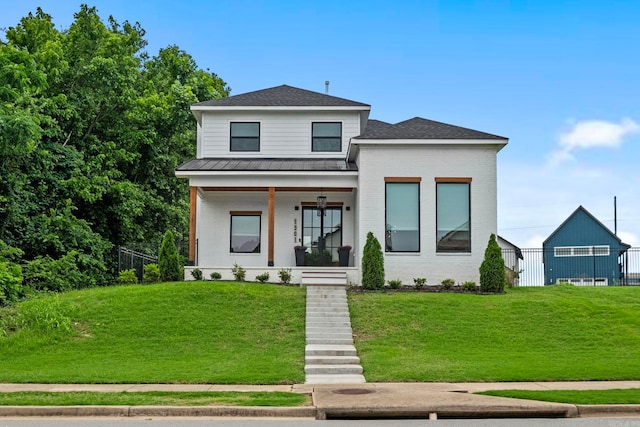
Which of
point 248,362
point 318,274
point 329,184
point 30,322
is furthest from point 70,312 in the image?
point 329,184

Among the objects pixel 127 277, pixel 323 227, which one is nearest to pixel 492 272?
pixel 323 227

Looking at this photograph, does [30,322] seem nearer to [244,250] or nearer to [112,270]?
[244,250]

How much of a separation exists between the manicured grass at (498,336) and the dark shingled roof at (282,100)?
9.17 m

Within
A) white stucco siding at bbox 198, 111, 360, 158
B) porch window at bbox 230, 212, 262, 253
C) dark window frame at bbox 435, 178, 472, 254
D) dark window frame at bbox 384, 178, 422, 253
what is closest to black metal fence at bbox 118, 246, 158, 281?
porch window at bbox 230, 212, 262, 253

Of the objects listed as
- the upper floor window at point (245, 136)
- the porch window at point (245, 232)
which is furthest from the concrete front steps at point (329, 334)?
the upper floor window at point (245, 136)

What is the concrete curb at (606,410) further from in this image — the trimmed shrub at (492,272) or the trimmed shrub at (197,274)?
the trimmed shrub at (197,274)

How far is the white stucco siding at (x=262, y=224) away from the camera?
87.3 ft

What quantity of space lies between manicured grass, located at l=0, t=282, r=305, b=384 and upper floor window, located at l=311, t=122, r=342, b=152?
7546 mm

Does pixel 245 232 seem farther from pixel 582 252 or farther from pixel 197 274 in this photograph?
pixel 582 252

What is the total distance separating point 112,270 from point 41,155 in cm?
619

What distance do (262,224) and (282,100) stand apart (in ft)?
17.0

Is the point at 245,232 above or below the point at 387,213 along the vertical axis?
below

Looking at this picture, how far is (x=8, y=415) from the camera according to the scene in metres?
11.1

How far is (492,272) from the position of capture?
73.6 feet
